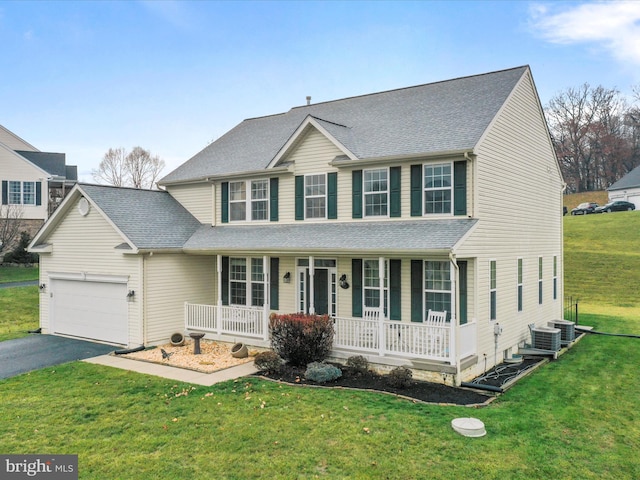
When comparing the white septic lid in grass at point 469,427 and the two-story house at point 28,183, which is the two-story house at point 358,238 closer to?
the white septic lid in grass at point 469,427

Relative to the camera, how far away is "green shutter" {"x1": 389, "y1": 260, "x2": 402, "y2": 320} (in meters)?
12.6

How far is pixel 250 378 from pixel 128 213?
25.8 ft

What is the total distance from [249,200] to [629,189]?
46.5m

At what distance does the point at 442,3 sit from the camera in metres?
18.1

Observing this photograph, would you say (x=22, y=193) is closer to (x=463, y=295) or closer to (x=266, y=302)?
(x=266, y=302)

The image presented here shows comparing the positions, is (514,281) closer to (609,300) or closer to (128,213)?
(128,213)

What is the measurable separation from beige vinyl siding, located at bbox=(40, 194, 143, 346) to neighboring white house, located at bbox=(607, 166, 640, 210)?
162ft

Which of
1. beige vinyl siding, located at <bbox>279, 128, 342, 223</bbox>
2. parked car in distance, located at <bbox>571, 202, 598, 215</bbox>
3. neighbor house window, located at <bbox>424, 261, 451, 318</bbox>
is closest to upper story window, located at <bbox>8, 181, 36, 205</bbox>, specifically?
beige vinyl siding, located at <bbox>279, 128, 342, 223</bbox>

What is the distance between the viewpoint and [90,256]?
15.4 metres

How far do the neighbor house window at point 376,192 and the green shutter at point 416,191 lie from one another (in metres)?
0.81

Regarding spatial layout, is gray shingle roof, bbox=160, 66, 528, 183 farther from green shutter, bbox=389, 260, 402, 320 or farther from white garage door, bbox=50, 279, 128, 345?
white garage door, bbox=50, 279, 128, 345

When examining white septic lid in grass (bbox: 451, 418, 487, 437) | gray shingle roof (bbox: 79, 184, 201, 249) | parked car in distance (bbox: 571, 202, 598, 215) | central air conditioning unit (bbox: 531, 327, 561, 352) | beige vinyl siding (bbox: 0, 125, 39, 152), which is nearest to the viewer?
white septic lid in grass (bbox: 451, 418, 487, 437)

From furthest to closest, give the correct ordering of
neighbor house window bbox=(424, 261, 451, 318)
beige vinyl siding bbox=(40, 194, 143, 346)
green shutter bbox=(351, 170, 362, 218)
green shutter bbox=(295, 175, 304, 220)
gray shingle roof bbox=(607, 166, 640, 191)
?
gray shingle roof bbox=(607, 166, 640, 191) → green shutter bbox=(295, 175, 304, 220) → beige vinyl siding bbox=(40, 194, 143, 346) → green shutter bbox=(351, 170, 362, 218) → neighbor house window bbox=(424, 261, 451, 318)

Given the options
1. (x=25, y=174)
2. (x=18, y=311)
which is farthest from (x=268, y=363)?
(x=25, y=174)
